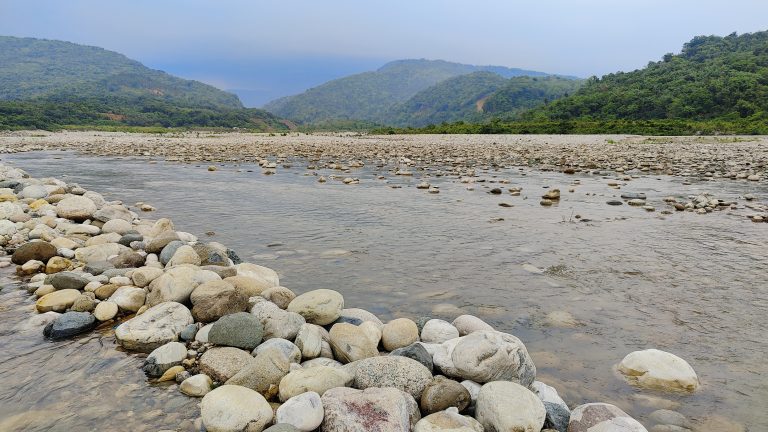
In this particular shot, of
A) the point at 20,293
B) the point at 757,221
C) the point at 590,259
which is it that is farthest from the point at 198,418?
the point at 757,221

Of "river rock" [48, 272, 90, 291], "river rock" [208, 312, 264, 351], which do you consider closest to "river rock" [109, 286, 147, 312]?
"river rock" [48, 272, 90, 291]

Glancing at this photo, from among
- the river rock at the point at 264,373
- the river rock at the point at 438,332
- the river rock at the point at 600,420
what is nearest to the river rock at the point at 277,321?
the river rock at the point at 264,373

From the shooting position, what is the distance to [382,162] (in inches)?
993

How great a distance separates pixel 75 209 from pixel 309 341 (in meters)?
7.15

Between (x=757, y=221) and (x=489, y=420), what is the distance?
10029 millimetres

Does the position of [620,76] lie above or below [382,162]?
above

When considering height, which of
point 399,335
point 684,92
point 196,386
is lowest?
point 196,386

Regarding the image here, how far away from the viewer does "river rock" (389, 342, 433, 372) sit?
4129 mm

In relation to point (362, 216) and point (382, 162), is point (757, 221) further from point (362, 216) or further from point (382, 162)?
point (382, 162)

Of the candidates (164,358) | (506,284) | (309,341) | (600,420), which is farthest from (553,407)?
(164,358)

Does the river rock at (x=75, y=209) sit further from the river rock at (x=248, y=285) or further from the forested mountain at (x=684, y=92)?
the forested mountain at (x=684, y=92)

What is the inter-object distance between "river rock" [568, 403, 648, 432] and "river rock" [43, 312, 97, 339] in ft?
15.7

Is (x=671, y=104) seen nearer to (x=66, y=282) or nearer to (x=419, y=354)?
(x=419, y=354)

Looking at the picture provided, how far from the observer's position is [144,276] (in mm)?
5812
